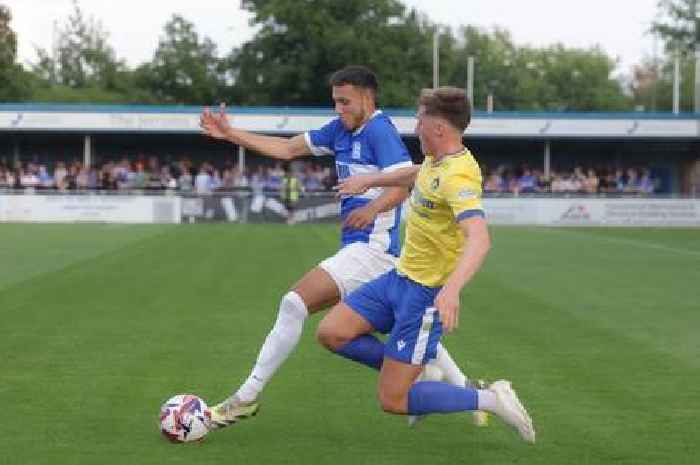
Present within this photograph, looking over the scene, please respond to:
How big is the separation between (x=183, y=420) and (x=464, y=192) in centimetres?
219

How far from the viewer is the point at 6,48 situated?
3041 inches

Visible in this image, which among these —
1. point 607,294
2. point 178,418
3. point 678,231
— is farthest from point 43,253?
point 678,231

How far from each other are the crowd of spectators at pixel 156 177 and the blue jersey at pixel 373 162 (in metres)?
35.0

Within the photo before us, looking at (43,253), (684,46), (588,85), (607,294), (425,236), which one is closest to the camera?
(425,236)

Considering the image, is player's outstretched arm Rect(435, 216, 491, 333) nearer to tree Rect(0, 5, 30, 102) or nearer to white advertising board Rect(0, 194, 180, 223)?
white advertising board Rect(0, 194, 180, 223)

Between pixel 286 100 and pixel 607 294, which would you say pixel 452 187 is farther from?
pixel 286 100

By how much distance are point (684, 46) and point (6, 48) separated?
4368 centimetres

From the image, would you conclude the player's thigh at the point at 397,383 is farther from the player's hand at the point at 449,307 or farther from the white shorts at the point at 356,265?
the white shorts at the point at 356,265

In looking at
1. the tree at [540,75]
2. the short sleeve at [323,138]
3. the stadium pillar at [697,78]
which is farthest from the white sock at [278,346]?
the tree at [540,75]

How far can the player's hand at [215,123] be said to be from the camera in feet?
28.3

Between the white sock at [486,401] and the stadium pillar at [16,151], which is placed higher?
the stadium pillar at [16,151]

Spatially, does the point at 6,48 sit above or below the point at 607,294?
above

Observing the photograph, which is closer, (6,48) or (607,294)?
(607,294)

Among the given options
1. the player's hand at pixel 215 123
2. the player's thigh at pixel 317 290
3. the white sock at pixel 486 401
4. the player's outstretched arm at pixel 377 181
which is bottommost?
the white sock at pixel 486 401
